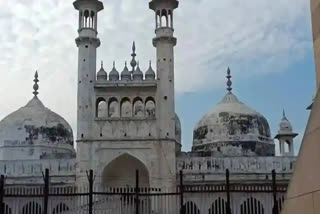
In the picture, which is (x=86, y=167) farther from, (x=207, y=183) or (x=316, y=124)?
(x=316, y=124)

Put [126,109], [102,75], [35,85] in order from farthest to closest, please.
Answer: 1. [35,85]
2. [126,109]
3. [102,75]

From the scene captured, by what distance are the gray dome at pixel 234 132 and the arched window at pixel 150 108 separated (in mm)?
3983

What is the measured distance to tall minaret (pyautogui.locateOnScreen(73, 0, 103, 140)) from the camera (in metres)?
23.3

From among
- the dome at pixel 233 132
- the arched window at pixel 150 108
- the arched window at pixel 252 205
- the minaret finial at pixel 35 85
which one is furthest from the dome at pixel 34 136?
the arched window at pixel 252 205

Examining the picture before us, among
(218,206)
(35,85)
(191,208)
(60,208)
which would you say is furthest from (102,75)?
(35,85)

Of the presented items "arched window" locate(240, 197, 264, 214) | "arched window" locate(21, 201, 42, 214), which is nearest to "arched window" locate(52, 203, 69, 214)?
"arched window" locate(21, 201, 42, 214)

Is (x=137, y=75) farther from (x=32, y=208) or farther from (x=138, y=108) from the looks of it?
(x=32, y=208)

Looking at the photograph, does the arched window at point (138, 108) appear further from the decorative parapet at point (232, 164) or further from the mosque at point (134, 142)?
the decorative parapet at point (232, 164)

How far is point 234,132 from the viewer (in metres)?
27.7

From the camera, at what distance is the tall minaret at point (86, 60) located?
76.6 ft

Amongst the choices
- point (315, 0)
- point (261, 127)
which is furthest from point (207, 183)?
point (315, 0)

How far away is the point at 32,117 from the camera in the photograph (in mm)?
29094

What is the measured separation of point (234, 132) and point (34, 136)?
1049cm

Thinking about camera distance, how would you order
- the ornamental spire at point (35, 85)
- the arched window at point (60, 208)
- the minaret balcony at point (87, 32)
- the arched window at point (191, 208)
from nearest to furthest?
the arched window at point (60, 208) < the arched window at point (191, 208) < the minaret balcony at point (87, 32) < the ornamental spire at point (35, 85)
